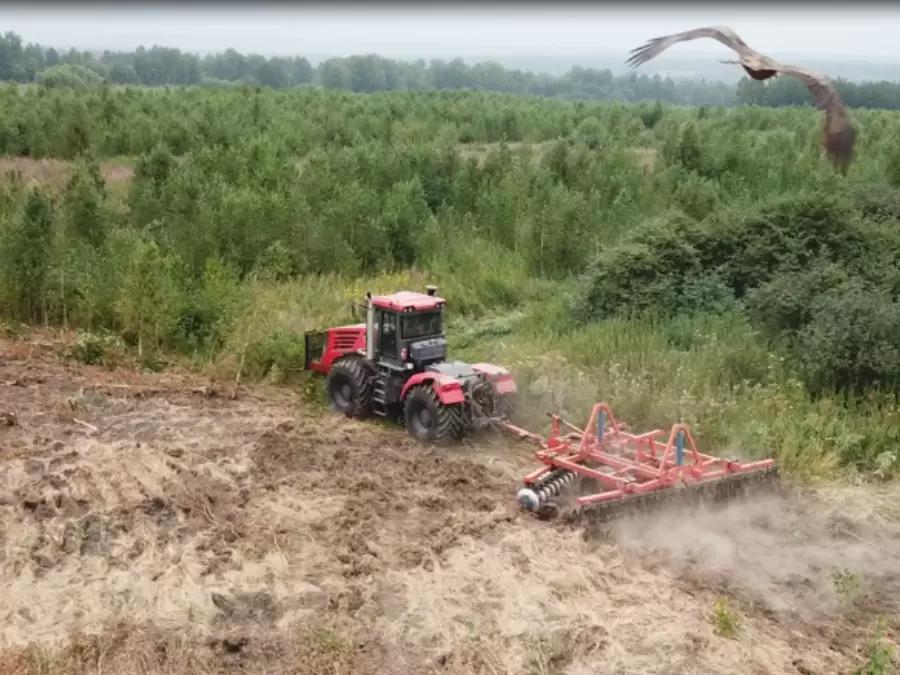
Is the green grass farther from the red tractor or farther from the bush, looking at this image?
the red tractor

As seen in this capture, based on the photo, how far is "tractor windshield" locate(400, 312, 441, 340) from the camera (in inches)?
424

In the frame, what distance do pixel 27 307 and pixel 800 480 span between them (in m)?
10.6

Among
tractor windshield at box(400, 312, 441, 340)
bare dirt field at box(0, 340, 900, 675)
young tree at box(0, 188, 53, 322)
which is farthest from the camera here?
young tree at box(0, 188, 53, 322)

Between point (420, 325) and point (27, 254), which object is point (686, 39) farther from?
point (27, 254)

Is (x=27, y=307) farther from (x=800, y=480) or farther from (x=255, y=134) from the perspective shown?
(x=255, y=134)

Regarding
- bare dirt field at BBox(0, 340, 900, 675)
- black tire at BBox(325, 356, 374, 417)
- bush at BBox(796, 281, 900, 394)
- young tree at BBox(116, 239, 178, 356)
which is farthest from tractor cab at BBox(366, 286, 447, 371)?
bush at BBox(796, 281, 900, 394)

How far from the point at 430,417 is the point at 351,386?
1.27m

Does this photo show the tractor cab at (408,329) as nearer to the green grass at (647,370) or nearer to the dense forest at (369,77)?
the green grass at (647,370)

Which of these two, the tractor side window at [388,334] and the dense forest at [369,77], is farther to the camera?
the dense forest at [369,77]

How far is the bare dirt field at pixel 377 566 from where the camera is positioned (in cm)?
661

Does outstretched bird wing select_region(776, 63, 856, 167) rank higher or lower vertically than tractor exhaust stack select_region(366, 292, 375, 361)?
higher

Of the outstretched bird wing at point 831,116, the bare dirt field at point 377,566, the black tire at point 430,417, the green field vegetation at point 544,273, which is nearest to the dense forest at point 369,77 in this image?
the green field vegetation at point 544,273

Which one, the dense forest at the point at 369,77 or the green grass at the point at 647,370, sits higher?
the dense forest at the point at 369,77

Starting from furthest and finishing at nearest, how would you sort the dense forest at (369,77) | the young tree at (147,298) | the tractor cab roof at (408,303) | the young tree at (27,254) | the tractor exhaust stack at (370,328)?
the dense forest at (369,77), the young tree at (27,254), the young tree at (147,298), the tractor exhaust stack at (370,328), the tractor cab roof at (408,303)
